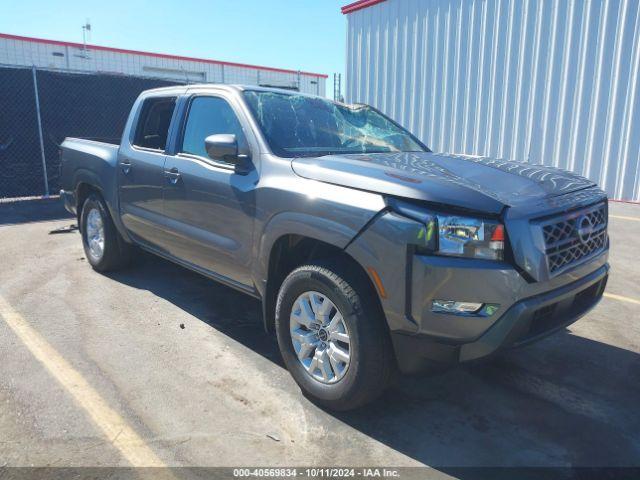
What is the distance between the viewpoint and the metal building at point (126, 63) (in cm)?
2002

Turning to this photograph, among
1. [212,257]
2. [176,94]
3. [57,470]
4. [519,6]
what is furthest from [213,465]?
[519,6]

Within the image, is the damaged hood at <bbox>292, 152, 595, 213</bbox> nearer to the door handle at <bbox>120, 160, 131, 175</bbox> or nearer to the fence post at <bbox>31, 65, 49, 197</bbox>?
the door handle at <bbox>120, 160, 131, 175</bbox>

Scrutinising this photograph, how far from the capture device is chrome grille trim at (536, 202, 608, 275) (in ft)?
8.48

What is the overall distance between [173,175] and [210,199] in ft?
1.91

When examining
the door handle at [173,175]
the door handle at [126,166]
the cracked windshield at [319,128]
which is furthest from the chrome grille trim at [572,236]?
the door handle at [126,166]

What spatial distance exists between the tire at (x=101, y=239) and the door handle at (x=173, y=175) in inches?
57.1

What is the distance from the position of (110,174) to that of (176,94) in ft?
3.74

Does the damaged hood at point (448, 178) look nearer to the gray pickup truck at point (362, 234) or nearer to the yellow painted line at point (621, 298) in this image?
the gray pickup truck at point (362, 234)

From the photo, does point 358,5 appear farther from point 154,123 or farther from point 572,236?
point 572,236

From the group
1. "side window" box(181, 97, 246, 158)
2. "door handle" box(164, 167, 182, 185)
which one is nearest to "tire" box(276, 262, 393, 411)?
"side window" box(181, 97, 246, 158)

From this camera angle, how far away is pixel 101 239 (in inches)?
214

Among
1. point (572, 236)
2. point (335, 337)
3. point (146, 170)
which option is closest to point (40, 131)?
point (146, 170)

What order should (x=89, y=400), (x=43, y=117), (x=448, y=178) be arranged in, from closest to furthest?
(x=448, y=178) < (x=89, y=400) < (x=43, y=117)

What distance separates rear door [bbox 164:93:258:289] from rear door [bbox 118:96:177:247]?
0.65 feet
